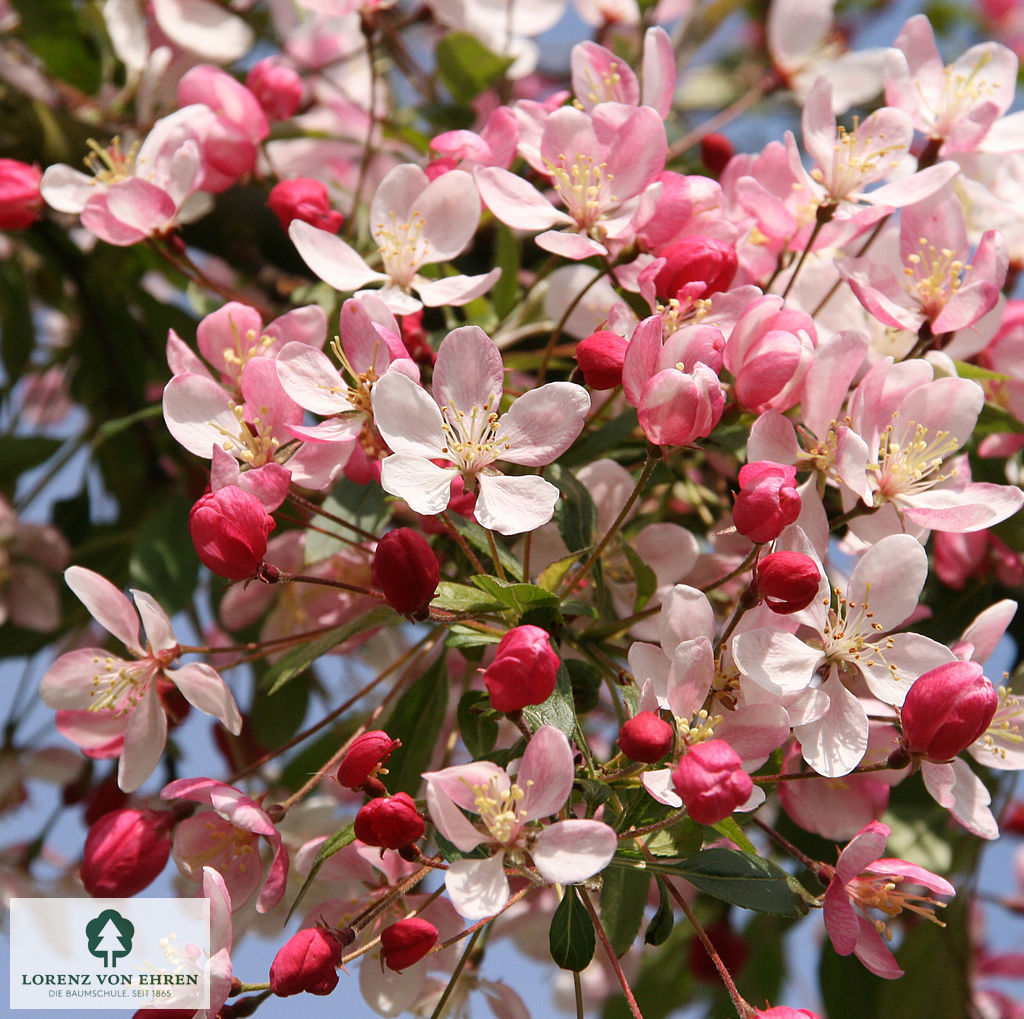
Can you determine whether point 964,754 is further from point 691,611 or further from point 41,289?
point 41,289

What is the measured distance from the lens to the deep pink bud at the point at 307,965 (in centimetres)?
79

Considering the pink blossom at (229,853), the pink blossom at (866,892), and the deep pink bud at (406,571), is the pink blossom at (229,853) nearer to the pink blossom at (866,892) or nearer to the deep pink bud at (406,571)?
the deep pink bud at (406,571)

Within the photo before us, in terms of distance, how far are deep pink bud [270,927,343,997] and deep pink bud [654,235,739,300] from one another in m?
0.57

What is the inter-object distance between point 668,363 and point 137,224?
22.5 inches

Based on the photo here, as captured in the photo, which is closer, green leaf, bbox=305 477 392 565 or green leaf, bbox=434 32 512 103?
green leaf, bbox=305 477 392 565

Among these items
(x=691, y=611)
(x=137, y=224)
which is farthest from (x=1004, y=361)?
(x=137, y=224)

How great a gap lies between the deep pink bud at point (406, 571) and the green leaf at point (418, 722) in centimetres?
29

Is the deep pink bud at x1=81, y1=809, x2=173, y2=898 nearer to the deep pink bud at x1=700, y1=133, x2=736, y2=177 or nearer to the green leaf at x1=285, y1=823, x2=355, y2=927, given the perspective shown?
the green leaf at x1=285, y1=823, x2=355, y2=927

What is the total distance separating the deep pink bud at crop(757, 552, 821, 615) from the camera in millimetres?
798

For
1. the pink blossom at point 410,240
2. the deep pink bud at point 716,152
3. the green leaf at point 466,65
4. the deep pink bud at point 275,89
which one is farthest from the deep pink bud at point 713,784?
the green leaf at point 466,65

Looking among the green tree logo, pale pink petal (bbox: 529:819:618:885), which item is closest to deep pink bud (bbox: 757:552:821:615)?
pale pink petal (bbox: 529:819:618:885)

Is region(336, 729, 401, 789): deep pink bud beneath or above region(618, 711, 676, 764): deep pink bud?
beneath

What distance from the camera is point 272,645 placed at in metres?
1.00

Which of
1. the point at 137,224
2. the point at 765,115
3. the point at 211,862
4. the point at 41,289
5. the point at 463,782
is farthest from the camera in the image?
the point at 765,115
